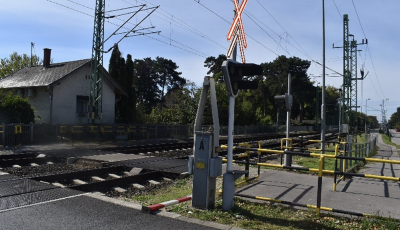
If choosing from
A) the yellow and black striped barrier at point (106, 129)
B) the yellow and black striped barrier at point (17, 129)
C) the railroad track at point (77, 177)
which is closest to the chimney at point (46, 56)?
the yellow and black striped barrier at point (106, 129)

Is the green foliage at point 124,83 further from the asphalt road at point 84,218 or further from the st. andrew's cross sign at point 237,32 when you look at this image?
the st. andrew's cross sign at point 237,32

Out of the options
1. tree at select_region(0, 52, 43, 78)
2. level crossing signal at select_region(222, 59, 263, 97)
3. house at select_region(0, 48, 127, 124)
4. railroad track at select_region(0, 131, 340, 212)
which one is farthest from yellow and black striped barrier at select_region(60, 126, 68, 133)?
tree at select_region(0, 52, 43, 78)

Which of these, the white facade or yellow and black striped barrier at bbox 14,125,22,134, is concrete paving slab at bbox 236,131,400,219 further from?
the white facade

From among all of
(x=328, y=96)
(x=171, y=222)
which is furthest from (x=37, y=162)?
(x=328, y=96)

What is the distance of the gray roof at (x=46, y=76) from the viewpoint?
3209 cm

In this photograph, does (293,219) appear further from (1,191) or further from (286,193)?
(1,191)

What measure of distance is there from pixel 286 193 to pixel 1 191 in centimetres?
631

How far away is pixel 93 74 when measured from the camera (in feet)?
104

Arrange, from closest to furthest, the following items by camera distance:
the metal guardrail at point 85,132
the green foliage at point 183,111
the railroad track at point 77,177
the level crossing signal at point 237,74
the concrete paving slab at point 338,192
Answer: the level crossing signal at point 237,74 < the concrete paving slab at point 338,192 < the railroad track at point 77,177 < the metal guardrail at point 85,132 < the green foliage at point 183,111

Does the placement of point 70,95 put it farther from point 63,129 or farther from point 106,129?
point 63,129

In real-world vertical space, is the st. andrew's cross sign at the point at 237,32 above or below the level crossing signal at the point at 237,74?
above

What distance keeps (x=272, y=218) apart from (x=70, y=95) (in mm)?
29705

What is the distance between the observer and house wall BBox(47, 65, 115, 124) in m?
31.5

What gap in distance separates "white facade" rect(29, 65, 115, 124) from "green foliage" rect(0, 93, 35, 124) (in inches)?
161
